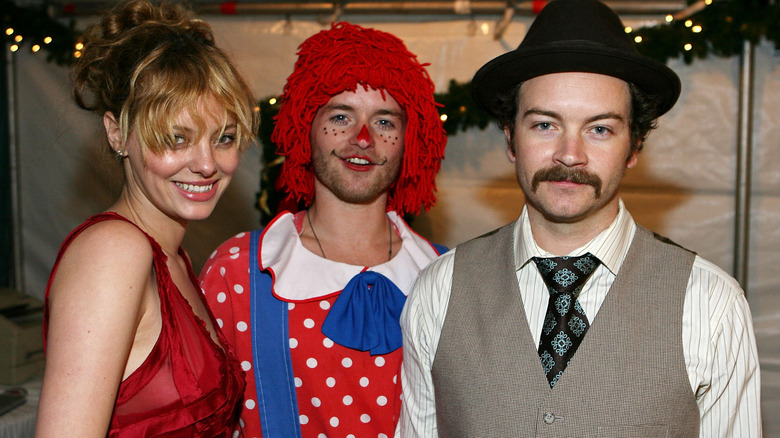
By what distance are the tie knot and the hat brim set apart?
44 centimetres

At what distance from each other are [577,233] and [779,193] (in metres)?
2.15

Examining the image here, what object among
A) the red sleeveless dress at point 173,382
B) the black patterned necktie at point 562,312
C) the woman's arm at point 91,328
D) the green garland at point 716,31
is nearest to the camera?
the woman's arm at point 91,328

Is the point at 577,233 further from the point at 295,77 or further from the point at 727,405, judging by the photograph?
the point at 295,77

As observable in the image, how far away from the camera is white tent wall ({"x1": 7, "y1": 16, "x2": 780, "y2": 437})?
10.8ft

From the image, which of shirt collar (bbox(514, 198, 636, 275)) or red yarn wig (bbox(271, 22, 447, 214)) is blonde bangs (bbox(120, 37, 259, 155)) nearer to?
red yarn wig (bbox(271, 22, 447, 214))

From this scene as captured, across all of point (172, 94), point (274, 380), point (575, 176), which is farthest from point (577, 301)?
point (172, 94)

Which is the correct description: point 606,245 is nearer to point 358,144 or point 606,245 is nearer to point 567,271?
point 567,271

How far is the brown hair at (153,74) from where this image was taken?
1.46 metres

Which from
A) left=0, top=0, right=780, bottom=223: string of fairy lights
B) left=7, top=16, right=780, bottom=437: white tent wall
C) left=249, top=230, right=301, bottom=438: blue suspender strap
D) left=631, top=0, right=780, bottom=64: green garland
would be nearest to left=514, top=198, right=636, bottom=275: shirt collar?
left=249, top=230, right=301, bottom=438: blue suspender strap

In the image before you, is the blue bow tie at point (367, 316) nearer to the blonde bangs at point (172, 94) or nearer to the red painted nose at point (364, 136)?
the red painted nose at point (364, 136)

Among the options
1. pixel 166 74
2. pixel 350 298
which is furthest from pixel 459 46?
pixel 166 74

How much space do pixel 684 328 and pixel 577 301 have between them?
236 millimetres

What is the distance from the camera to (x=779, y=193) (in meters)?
3.28

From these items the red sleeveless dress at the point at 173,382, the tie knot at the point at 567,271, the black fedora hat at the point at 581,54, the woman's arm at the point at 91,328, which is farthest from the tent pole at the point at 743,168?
the woman's arm at the point at 91,328
